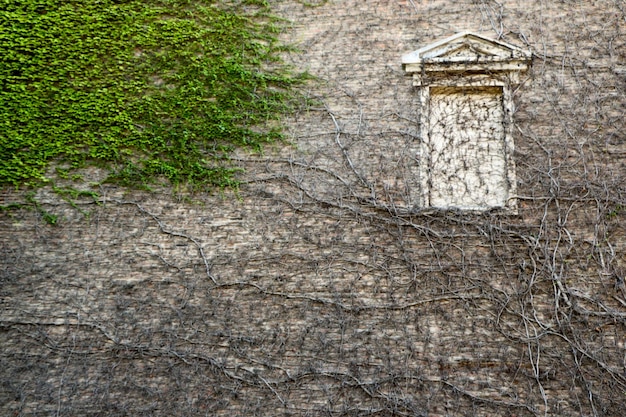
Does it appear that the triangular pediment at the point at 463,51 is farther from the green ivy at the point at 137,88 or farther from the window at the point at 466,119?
the green ivy at the point at 137,88

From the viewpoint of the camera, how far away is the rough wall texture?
17.8 ft

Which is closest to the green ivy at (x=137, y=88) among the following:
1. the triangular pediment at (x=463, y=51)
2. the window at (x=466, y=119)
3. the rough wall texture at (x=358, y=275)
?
the rough wall texture at (x=358, y=275)

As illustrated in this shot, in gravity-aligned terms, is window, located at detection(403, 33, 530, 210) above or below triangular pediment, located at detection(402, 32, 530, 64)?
below

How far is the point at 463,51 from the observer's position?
20.8 ft

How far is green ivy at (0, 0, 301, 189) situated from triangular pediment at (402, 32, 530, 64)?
1.36 m

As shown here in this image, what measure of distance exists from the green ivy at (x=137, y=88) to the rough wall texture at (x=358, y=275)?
32 centimetres

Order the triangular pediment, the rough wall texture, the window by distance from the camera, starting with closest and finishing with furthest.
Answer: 1. the rough wall texture
2. the window
3. the triangular pediment

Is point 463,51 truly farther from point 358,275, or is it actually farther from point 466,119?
point 358,275

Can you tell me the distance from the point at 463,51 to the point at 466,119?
2.41ft

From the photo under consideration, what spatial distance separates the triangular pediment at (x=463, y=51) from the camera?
624cm

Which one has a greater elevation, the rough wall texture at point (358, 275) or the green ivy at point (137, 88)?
the green ivy at point (137, 88)

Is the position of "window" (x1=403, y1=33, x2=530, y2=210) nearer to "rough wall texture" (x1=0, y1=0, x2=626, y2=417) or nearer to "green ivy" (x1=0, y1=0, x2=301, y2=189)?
"rough wall texture" (x1=0, y1=0, x2=626, y2=417)

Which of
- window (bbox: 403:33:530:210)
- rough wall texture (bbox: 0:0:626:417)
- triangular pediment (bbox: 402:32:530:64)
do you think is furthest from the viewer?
triangular pediment (bbox: 402:32:530:64)

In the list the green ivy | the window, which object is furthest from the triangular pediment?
the green ivy
